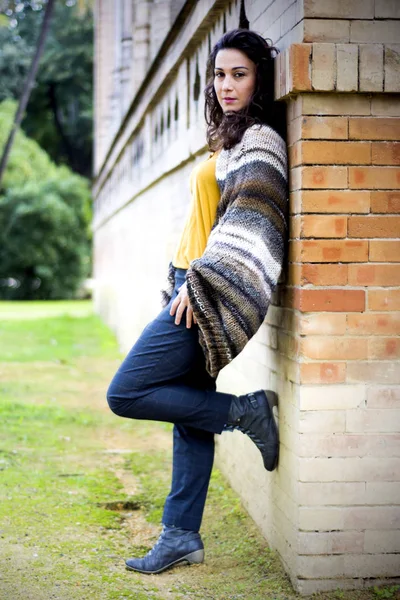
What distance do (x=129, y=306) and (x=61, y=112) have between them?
38326 millimetres

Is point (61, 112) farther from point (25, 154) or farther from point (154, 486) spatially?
point (154, 486)

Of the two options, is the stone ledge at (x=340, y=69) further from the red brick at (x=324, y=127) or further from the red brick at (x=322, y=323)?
the red brick at (x=322, y=323)

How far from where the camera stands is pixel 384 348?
3.65 metres

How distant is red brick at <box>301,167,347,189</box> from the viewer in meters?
3.57

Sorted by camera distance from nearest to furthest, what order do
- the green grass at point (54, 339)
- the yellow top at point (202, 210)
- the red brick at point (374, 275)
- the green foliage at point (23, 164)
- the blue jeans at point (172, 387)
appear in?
1. the red brick at point (374, 275)
2. the blue jeans at point (172, 387)
3. the yellow top at point (202, 210)
4. the green grass at point (54, 339)
5. the green foliage at point (23, 164)

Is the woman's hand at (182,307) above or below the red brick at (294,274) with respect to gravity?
below

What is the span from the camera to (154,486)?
5.53 metres

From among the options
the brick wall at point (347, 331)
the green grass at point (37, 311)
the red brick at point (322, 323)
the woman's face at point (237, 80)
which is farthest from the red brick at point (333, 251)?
the green grass at point (37, 311)

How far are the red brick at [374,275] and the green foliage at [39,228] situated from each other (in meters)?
31.2

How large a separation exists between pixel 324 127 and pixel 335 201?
295 mm

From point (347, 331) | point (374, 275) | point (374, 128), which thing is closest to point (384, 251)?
point (374, 275)

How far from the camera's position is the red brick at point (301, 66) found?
3.51 meters

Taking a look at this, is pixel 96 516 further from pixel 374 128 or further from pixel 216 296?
pixel 374 128

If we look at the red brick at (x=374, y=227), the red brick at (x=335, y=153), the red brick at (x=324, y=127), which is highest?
the red brick at (x=324, y=127)
